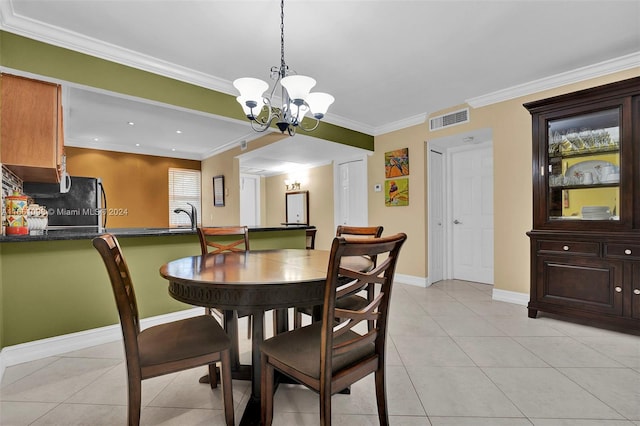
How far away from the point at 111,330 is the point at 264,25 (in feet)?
8.89

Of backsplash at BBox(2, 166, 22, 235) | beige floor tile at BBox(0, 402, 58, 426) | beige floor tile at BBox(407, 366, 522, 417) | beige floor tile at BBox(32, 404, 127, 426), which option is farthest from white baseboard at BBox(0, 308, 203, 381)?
beige floor tile at BBox(407, 366, 522, 417)

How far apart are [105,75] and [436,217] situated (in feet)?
13.8

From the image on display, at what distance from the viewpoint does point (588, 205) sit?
2.78 meters

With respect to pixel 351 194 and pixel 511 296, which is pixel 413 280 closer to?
pixel 511 296

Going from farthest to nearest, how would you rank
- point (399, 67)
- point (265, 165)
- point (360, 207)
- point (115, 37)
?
1. point (265, 165)
2. point (360, 207)
3. point (399, 67)
4. point (115, 37)

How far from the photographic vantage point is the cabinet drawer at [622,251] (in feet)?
7.88

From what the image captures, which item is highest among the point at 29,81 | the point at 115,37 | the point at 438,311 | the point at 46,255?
the point at 115,37

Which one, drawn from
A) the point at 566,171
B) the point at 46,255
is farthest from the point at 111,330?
the point at 566,171

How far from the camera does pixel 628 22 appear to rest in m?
2.22

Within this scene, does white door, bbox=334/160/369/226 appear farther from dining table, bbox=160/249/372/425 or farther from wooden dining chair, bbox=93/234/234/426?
wooden dining chair, bbox=93/234/234/426

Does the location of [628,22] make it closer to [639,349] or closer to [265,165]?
[639,349]

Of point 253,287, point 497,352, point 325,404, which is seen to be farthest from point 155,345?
point 497,352

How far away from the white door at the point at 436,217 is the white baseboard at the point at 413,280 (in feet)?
0.53

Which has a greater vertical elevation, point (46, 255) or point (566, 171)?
point (566, 171)
